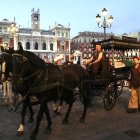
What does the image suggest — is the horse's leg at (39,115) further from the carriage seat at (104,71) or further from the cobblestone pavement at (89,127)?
the carriage seat at (104,71)

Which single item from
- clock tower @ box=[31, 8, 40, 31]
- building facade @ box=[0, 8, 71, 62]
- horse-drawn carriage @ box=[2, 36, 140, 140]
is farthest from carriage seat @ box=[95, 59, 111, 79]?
clock tower @ box=[31, 8, 40, 31]

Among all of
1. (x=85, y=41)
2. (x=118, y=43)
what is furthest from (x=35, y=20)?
(x=118, y=43)

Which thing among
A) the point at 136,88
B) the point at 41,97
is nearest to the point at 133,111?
the point at 136,88

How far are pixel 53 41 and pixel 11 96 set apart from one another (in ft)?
214

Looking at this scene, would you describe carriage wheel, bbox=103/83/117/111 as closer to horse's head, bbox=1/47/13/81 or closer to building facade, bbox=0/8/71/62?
Answer: horse's head, bbox=1/47/13/81

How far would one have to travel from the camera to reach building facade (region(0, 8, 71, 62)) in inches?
2844

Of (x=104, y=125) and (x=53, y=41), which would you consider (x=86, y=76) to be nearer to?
(x=104, y=125)

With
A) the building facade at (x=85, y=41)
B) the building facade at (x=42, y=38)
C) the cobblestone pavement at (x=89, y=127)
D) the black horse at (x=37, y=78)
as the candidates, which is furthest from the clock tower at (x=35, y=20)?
the black horse at (x=37, y=78)

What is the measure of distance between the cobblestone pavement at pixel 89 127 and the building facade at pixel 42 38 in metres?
63.2

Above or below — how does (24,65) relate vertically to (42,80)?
above

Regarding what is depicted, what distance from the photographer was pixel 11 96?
11383mm

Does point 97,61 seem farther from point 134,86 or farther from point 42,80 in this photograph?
point 42,80

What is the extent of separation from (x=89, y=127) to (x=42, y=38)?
69.1m

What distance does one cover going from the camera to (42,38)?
245 feet
